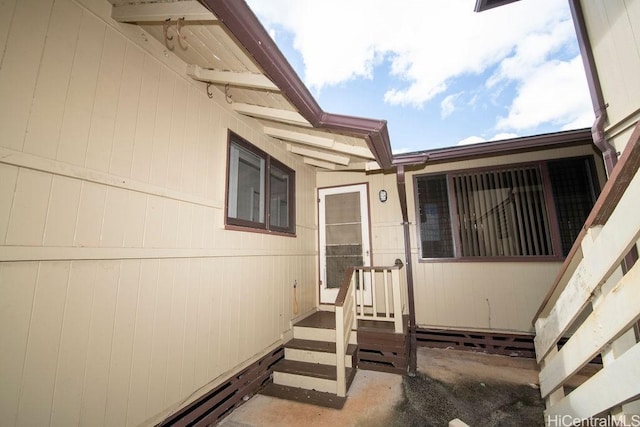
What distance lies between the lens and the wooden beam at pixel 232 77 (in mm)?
1968

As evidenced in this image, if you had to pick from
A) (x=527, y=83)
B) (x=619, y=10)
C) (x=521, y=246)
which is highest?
(x=527, y=83)

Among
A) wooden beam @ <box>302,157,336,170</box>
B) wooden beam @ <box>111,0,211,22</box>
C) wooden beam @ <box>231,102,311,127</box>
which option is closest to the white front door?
wooden beam @ <box>302,157,336,170</box>

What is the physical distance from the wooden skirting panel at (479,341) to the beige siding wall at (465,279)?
0.33ft

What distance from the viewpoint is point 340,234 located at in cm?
451

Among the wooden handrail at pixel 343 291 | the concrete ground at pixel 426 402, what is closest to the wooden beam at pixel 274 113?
the wooden handrail at pixel 343 291

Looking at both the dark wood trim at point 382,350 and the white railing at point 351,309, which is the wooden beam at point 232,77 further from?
the dark wood trim at point 382,350

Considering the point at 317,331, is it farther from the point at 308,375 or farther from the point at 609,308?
the point at 609,308

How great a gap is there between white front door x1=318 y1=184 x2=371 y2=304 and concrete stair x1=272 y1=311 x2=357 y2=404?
932mm

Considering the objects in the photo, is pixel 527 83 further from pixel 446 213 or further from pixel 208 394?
pixel 208 394

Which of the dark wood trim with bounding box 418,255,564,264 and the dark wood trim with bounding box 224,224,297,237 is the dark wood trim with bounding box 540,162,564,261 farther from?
the dark wood trim with bounding box 224,224,297,237

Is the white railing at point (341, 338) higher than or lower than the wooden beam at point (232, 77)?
lower

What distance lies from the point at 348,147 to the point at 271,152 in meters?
1.07

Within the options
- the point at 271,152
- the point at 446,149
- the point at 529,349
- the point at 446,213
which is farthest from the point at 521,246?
the point at 271,152

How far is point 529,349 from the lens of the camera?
3.44m
